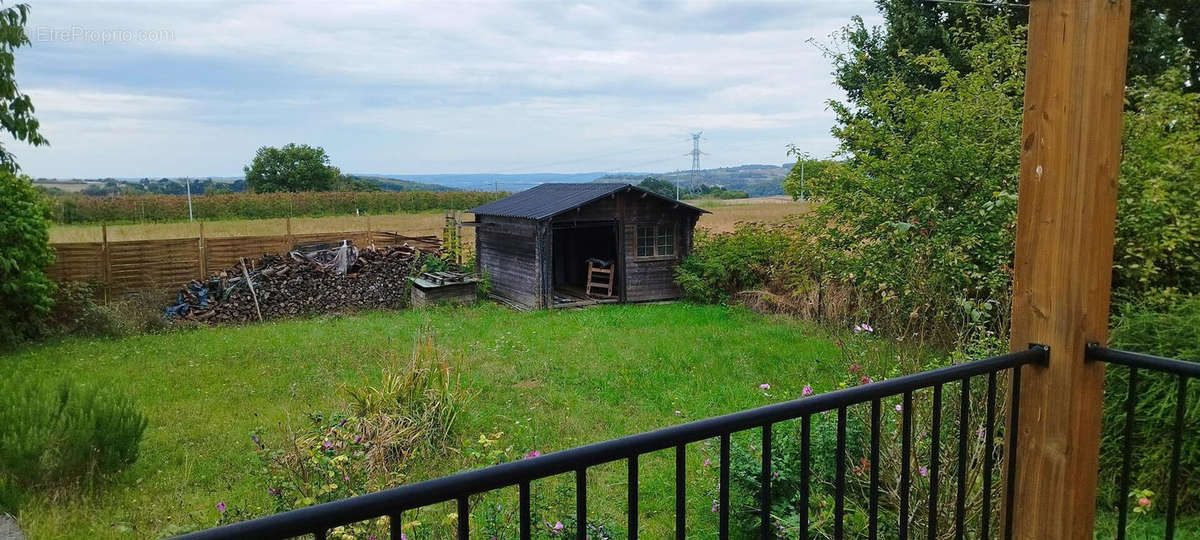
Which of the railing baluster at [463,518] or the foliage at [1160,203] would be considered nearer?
the railing baluster at [463,518]

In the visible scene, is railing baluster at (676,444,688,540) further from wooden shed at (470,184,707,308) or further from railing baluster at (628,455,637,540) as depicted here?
wooden shed at (470,184,707,308)

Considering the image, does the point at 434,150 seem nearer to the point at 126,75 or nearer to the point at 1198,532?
the point at 126,75

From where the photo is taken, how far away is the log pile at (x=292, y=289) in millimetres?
12539

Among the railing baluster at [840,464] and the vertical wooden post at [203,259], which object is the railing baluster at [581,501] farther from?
the vertical wooden post at [203,259]

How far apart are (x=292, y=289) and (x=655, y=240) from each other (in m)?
6.70

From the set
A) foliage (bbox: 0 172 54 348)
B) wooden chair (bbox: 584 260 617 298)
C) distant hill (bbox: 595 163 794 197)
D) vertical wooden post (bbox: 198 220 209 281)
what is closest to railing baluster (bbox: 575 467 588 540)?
foliage (bbox: 0 172 54 348)

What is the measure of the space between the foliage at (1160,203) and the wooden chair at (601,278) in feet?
30.2

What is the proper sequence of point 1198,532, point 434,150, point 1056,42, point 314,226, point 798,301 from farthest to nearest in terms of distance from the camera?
1. point 314,226
2. point 434,150
3. point 798,301
4. point 1198,532
5. point 1056,42

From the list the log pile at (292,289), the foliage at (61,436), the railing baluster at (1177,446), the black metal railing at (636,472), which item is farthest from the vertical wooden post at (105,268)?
the railing baluster at (1177,446)

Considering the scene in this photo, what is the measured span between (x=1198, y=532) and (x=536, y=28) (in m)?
8.33

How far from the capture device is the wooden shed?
1315 cm

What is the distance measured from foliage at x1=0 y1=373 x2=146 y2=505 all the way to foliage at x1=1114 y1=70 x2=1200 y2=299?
7126 millimetres

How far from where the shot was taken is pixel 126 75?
19.0 meters

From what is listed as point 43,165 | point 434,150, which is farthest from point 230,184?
point 43,165
